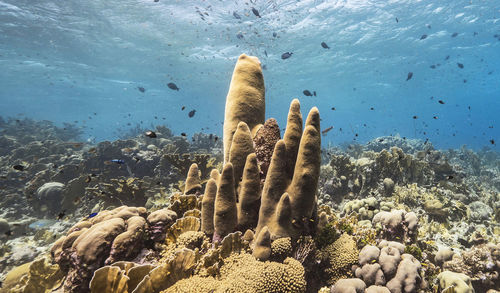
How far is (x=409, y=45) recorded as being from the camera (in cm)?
2800

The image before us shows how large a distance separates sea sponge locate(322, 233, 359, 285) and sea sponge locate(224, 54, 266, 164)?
2063mm

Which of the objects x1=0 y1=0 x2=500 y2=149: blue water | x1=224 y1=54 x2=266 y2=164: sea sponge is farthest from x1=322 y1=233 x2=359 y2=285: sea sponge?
x1=0 y1=0 x2=500 y2=149: blue water

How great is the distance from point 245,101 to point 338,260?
2.74 meters

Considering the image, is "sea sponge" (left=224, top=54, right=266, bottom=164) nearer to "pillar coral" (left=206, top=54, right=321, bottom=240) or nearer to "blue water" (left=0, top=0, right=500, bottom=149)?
"pillar coral" (left=206, top=54, right=321, bottom=240)

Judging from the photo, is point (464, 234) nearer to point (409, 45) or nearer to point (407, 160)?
point (407, 160)

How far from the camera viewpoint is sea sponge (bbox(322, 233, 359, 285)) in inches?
119

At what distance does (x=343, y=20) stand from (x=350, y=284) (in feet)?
83.1

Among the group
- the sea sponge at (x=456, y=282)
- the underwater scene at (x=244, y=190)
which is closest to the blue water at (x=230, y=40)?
the underwater scene at (x=244, y=190)

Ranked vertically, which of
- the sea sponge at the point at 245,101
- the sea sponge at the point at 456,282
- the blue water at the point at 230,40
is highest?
the blue water at the point at 230,40

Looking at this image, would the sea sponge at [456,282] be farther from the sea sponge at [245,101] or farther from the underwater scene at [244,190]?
the sea sponge at [245,101]

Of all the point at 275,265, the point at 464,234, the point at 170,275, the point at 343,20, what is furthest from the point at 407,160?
the point at 343,20

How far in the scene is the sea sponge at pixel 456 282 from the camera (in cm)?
317

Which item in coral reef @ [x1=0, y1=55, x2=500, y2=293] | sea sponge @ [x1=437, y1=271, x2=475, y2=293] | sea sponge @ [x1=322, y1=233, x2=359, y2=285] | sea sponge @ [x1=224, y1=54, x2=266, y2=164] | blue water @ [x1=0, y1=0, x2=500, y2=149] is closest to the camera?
coral reef @ [x1=0, y1=55, x2=500, y2=293]

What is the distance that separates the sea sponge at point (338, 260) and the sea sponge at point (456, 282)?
145cm
